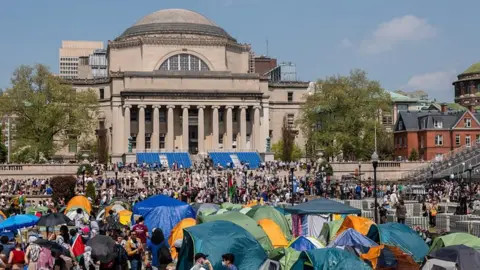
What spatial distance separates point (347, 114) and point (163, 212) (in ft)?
193

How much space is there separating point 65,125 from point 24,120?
427cm

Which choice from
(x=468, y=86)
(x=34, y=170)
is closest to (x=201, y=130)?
(x=34, y=170)

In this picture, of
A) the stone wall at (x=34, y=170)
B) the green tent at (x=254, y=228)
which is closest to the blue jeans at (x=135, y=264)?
the green tent at (x=254, y=228)

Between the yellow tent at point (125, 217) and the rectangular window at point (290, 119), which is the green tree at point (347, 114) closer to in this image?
the rectangular window at point (290, 119)

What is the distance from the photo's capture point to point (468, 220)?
109ft

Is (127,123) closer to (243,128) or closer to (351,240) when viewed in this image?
(243,128)

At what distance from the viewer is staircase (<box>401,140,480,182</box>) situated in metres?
67.1

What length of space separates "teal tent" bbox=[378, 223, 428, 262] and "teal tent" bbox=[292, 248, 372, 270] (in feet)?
18.1

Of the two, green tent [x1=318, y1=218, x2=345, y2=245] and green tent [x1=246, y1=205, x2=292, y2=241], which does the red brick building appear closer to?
green tent [x1=246, y1=205, x2=292, y2=241]

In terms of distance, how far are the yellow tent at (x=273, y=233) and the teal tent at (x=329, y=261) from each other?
656 centimetres

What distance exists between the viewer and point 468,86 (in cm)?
14262

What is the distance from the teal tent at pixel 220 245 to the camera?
22.2 meters

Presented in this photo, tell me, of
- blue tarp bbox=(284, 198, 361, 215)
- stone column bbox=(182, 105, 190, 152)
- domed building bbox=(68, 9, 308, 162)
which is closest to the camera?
blue tarp bbox=(284, 198, 361, 215)

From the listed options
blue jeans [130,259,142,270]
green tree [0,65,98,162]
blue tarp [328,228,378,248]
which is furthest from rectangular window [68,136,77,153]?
blue tarp [328,228,378,248]
